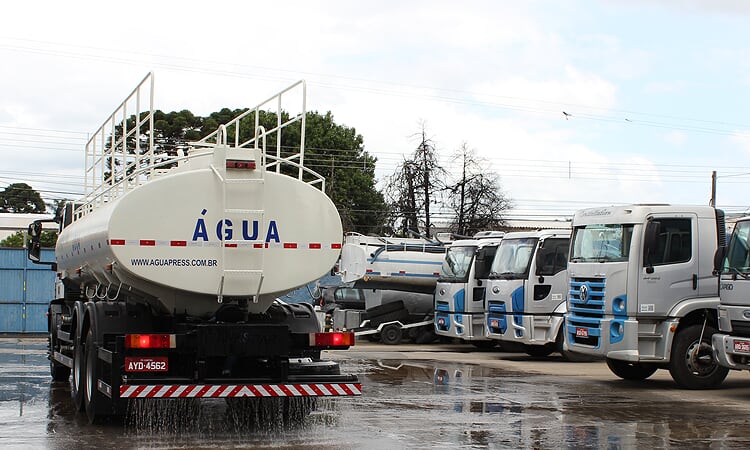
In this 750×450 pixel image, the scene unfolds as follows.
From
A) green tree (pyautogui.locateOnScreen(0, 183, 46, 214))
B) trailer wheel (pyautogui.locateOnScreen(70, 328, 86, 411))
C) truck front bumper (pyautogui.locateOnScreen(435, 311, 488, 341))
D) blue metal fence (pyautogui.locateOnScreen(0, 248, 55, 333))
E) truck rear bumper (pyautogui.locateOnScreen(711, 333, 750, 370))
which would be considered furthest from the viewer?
green tree (pyautogui.locateOnScreen(0, 183, 46, 214))

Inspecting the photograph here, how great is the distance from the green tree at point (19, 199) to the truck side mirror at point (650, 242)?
83.1 m

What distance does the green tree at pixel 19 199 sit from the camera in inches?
3595

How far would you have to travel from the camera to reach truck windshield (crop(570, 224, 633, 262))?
52.6 ft

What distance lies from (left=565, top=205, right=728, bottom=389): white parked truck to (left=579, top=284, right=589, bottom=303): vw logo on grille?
0.71 feet

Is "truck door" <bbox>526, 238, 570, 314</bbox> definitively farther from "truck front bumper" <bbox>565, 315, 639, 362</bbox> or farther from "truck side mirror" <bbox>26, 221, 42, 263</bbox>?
"truck side mirror" <bbox>26, 221, 42, 263</bbox>

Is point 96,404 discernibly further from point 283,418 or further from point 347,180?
point 347,180

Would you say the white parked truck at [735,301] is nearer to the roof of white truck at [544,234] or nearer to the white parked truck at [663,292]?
the white parked truck at [663,292]

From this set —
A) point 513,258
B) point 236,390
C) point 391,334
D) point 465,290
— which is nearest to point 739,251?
point 236,390

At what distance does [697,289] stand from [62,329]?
9.80 meters

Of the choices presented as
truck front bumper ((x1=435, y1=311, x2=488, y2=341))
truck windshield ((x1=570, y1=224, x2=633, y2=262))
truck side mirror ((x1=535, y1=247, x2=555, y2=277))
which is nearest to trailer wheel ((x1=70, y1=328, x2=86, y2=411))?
truck windshield ((x1=570, y1=224, x2=633, y2=262))

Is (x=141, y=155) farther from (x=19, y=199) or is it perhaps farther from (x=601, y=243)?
(x=19, y=199)

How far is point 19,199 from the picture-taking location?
91875 mm

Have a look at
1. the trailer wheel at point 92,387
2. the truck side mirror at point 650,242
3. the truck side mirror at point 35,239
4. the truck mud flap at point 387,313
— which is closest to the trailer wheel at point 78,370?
the trailer wheel at point 92,387

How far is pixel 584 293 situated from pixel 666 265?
1.48m
